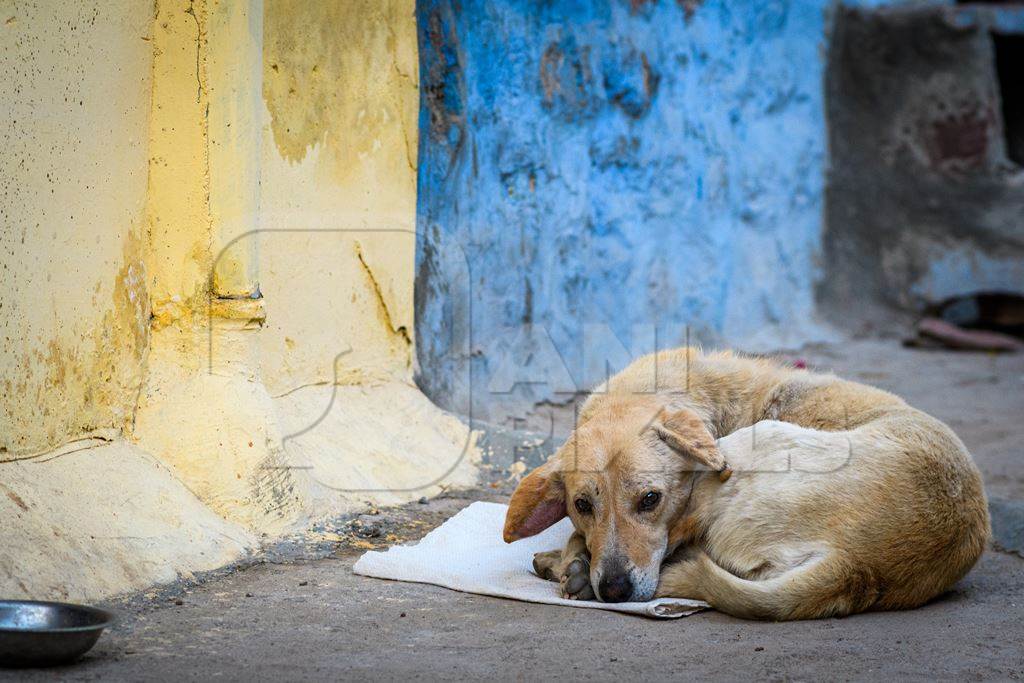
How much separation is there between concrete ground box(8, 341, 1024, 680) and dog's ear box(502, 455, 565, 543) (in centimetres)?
31

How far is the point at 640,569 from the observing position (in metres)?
4.00

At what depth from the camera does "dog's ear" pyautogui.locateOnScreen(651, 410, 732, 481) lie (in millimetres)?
4152

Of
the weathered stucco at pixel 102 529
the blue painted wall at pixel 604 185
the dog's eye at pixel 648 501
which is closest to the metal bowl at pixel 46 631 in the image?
the weathered stucco at pixel 102 529

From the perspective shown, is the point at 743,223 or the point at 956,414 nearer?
the point at 956,414

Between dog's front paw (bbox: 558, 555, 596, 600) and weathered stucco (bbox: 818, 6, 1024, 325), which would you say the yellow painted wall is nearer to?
dog's front paw (bbox: 558, 555, 596, 600)

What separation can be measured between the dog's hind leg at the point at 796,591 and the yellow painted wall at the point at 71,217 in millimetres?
2319

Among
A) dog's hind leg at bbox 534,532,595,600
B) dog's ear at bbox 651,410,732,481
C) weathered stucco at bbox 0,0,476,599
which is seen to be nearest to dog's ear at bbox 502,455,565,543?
dog's hind leg at bbox 534,532,595,600

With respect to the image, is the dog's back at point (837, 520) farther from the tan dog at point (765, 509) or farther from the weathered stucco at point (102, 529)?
the weathered stucco at point (102, 529)

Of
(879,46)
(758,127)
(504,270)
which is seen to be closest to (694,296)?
(758,127)

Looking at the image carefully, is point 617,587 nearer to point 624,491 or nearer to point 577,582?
point 577,582

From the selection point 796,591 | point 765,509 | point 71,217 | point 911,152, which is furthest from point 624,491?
point 911,152

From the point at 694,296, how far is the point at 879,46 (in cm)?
367

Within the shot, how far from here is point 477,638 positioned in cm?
364

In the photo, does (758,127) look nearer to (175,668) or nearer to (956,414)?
(956,414)
